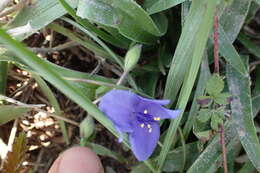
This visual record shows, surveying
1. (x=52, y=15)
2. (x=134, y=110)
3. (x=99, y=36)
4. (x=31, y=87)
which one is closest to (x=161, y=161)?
(x=134, y=110)

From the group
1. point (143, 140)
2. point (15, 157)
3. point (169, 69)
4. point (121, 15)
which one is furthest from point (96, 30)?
point (15, 157)

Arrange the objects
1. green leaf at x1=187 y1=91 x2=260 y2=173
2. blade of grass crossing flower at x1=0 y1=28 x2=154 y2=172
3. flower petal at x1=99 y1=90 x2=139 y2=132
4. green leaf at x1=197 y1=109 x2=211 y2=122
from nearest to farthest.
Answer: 1. blade of grass crossing flower at x1=0 y1=28 x2=154 y2=172
2. flower petal at x1=99 y1=90 x2=139 y2=132
3. green leaf at x1=197 y1=109 x2=211 y2=122
4. green leaf at x1=187 y1=91 x2=260 y2=173

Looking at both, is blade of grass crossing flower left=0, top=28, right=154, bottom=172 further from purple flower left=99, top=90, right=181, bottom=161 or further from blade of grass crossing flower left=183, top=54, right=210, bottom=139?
blade of grass crossing flower left=183, top=54, right=210, bottom=139

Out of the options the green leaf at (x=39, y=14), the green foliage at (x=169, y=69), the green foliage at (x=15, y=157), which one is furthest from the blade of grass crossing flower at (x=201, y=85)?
the green foliage at (x=15, y=157)

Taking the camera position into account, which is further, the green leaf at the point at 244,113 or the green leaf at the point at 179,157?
the green leaf at the point at 179,157

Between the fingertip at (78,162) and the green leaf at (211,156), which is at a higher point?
the fingertip at (78,162)

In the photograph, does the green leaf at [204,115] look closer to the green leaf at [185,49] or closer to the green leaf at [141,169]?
the green leaf at [185,49]

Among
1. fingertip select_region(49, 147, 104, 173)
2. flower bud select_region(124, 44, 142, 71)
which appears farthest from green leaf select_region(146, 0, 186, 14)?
fingertip select_region(49, 147, 104, 173)

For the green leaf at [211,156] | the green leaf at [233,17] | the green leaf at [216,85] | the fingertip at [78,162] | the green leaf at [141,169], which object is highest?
the green leaf at [233,17]
